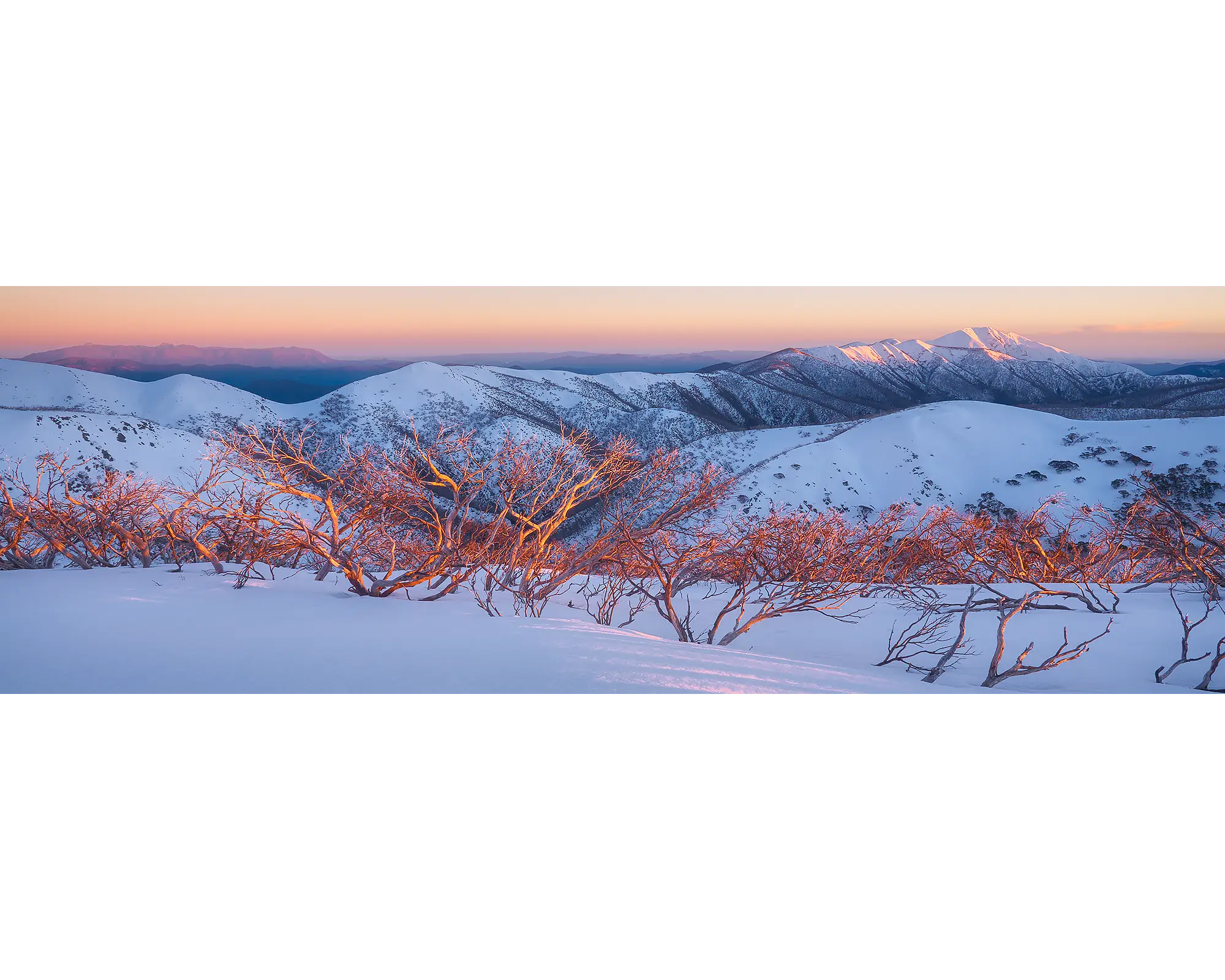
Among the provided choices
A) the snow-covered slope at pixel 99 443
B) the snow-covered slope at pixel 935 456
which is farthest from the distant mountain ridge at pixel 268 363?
the snow-covered slope at pixel 935 456

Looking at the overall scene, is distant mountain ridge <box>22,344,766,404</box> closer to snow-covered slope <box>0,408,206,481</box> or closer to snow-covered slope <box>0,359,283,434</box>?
snow-covered slope <box>0,359,283,434</box>

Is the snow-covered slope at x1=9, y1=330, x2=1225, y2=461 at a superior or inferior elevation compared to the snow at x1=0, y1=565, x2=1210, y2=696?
superior

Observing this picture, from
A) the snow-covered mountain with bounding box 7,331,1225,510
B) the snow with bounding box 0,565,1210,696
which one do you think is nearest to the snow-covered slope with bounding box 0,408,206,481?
the snow-covered mountain with bounding box 7,331,1225,510

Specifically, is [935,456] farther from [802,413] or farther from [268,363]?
[268,363]

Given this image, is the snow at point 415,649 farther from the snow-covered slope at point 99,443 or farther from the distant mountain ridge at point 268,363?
the distant mountain ridge at point 268,363

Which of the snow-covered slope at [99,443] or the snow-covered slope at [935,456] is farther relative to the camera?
the snow-covered slope at [935,456]
